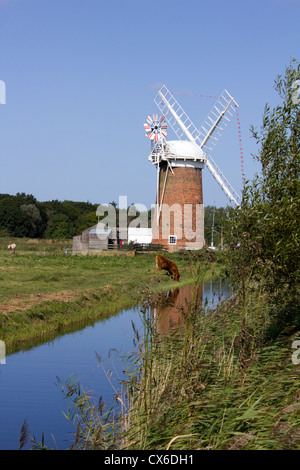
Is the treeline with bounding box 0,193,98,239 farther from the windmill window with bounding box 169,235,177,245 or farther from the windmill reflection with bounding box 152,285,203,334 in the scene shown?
the windmill reflection with bounding box 152,285,203,334

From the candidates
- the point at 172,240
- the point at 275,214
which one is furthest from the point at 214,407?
the point at 172,240

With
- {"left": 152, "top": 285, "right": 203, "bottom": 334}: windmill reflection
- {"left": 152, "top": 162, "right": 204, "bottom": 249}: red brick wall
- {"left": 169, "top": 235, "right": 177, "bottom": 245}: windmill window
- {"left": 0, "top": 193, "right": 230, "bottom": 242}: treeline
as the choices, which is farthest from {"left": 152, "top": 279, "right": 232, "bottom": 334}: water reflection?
{"left": 0, "top": 193, "right": 230, "bottom": 242}: treeline

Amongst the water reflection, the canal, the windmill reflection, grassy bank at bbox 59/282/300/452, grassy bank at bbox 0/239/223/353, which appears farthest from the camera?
grassy bank at bbox 0/239/223/353

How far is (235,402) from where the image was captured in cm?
701

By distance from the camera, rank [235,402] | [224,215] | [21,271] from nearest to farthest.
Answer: [235,402] → [224,215] → [21,271]

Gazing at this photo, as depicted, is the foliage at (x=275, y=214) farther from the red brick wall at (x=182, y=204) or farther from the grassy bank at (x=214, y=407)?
the red brick wall at (x=182, y=204)

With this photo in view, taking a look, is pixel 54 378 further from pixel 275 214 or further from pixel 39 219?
pixel 39 219

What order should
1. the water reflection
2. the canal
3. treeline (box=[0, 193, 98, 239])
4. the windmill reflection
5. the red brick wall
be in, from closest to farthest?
the canal < the water reflection < the windmill reflection < the red brick wall < treeline (box=[0, 193, 98, 239])

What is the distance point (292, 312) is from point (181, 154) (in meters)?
34.4

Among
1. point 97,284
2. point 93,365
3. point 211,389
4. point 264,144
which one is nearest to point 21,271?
point 97,284

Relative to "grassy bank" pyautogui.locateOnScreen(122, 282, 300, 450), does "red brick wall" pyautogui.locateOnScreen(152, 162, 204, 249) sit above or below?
above

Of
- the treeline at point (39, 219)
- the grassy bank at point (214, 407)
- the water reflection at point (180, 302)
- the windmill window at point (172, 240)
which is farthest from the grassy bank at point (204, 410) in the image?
the treeline at point (39, 219)

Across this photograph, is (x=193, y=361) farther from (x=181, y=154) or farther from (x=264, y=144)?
(x=181, y=154)

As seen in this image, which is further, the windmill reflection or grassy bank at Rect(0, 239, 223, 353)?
grassy bank at Rect(0, 239, 223, 353)
